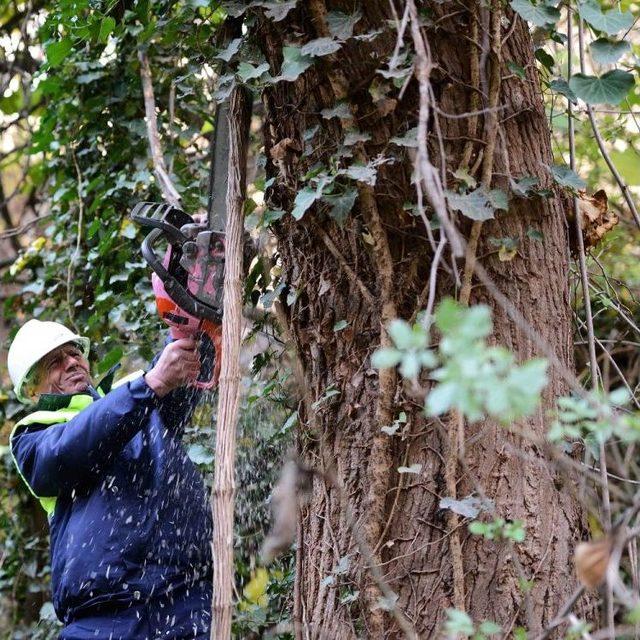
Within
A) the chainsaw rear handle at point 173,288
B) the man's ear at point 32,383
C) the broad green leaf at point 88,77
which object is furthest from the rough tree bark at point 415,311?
the broad green leaf at point 88,77

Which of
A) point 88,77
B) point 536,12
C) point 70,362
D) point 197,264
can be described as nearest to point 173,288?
point 197,264

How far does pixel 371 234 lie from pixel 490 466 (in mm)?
656

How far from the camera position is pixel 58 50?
351 centimetres

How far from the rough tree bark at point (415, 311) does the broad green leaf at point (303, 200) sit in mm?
104

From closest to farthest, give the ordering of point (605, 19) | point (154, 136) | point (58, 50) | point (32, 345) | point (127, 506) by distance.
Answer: point (605, 19)
point (127, 506)
point (32, 345)
point (58, 50)
point (154, 136)

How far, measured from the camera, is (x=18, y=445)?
121 inches

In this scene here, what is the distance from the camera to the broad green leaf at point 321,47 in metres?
2.12

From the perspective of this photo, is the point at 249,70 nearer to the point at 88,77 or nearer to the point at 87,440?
the point at 87,440

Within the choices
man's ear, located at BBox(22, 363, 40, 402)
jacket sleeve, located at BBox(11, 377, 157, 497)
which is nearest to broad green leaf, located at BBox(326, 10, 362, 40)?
jacket sleeve, located at BBox(11, 377, 157, 497)

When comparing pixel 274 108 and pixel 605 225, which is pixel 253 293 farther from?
pixel 605 225

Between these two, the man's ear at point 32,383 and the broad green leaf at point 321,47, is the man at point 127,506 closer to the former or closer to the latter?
the man's ear at point 32,383

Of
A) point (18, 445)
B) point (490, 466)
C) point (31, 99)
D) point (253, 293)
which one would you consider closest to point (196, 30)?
point (253, 293)

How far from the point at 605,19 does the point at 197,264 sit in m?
1.40

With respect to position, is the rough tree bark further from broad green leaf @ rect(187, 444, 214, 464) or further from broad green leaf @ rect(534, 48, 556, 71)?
broad green leaf @ rect(187, 444, 214, 464)
